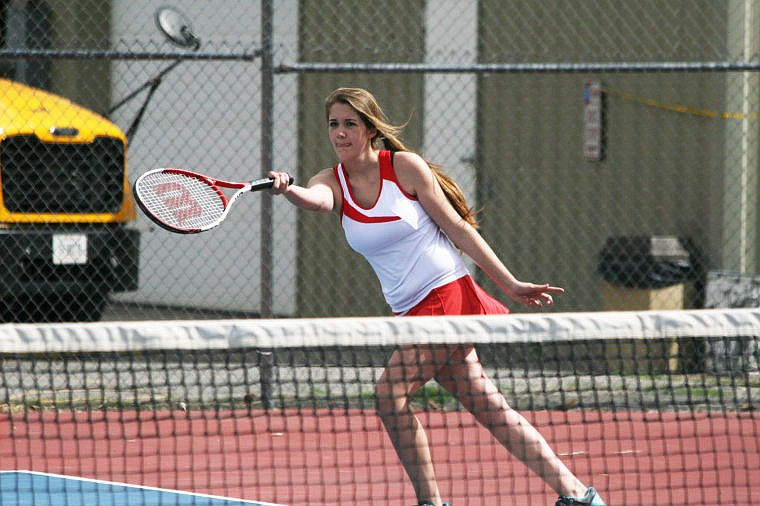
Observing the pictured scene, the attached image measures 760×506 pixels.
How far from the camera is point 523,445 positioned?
4176 millimetres

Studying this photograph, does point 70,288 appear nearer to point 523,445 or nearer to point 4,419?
point 4,419

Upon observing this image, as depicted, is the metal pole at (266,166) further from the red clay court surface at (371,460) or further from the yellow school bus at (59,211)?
the yellow school bus at (59,211)

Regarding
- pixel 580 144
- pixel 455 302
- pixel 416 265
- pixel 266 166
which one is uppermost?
pixel 580 144

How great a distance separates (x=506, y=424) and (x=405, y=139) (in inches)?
266

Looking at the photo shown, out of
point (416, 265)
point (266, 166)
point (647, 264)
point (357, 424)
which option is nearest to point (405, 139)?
point (647, 264)

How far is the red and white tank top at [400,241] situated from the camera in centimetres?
436

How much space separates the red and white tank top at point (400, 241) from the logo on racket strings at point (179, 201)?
1.76ft

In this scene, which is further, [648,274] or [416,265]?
[648,274]

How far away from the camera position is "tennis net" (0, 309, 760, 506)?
3916mm

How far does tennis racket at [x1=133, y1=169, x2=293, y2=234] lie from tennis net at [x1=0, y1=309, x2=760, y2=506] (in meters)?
0.47

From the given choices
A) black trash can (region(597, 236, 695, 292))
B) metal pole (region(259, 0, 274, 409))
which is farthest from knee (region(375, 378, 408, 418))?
black trash can (region(597, 236, 695, 292))

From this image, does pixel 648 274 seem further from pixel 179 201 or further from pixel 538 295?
pixel 179 201

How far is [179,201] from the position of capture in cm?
450

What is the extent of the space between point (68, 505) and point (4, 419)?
2.02 metres
